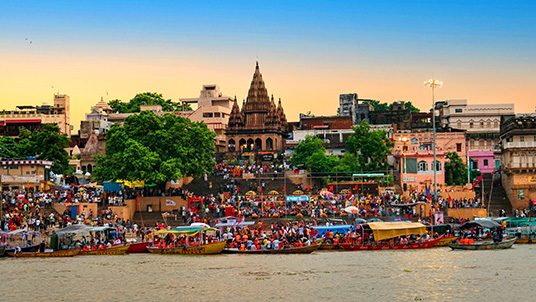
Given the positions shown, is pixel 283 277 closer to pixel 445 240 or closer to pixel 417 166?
Answer: pixel 445 240

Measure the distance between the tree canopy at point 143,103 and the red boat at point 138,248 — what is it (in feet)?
230

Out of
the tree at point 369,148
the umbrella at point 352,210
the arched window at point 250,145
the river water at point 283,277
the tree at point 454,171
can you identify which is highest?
the arched window at point 250,145

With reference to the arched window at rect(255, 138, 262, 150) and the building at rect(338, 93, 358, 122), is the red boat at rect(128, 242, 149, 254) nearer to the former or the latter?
the arched window at rect(255, 138, 262, 150)

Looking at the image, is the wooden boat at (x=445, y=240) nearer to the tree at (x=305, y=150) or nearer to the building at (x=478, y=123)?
the tree at (x=305, y=150)

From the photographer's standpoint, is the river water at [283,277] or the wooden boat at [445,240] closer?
the river water at [283,277]

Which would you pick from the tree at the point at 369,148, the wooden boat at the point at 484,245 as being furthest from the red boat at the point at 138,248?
the tree at the point at 369,148

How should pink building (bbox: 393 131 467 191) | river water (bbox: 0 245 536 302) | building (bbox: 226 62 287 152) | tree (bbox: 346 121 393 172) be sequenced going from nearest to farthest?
river water (bbox: 0 245 536 302) → pink building (bbox: 393 131 467 191) → tree (bbox: 346 121 393 172) → building (bbox: 226 62 287 152)

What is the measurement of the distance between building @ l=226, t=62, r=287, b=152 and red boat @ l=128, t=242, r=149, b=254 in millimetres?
39797

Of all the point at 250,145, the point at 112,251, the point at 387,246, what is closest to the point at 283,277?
the point at 387,246

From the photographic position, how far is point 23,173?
242 feet

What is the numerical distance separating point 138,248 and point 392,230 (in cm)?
1336

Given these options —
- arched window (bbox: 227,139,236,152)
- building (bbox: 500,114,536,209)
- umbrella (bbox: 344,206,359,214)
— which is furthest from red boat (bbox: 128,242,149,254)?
arched window (bbox: 227,139,236,152)

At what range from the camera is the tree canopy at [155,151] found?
6888 centimetres

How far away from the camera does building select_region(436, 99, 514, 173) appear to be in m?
90.0
